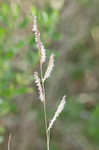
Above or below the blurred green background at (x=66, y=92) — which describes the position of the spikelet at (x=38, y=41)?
below

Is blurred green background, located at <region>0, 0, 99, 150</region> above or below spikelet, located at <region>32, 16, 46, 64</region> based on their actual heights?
above

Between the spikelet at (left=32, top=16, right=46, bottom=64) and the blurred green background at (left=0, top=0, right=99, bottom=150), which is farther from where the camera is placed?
the blurred green background at (left=0, top=0, right=99, bottom=150)

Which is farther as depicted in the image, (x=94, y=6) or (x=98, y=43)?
(x=98, y=43)

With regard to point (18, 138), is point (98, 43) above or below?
above

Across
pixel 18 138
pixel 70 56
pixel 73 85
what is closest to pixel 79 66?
pixel 70 56

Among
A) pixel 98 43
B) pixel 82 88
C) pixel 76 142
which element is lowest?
pixel 76 142

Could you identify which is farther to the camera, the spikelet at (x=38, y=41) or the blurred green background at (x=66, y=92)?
the blurred green background at (x=66, y=92)

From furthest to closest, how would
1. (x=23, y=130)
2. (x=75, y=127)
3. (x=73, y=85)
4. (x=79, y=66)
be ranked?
(x=73, y=85) < (x=79, y=66) < (x=75, y=127) < (x=23, y=130)

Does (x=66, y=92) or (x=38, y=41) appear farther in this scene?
(x=66, y=92)

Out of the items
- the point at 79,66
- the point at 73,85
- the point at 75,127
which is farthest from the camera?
the point at 73,85

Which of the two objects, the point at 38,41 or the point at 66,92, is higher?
the point at 66,92

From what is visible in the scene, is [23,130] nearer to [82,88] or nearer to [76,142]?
[76,142]
